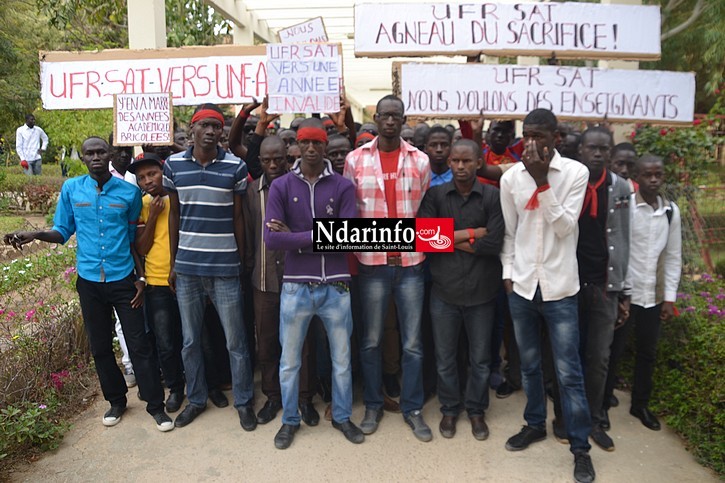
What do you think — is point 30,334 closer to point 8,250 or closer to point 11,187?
point 8,250

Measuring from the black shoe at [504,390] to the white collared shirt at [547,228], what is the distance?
1.27 m

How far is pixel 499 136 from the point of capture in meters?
4.65

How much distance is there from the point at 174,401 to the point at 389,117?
2.68 m

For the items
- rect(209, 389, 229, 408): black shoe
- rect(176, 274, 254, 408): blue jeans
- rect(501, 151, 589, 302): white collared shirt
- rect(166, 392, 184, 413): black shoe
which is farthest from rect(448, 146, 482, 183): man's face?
rect(166, 392, 184, 413): black shoe

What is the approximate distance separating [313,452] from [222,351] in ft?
4.27

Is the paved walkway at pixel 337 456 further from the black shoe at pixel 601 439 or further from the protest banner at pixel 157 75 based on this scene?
the protest banner at pixel 157 75

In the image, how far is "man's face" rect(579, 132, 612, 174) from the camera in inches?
141

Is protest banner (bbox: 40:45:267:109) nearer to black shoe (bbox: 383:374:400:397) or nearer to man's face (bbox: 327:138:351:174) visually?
man's face (bbox: 327:138:351:174)

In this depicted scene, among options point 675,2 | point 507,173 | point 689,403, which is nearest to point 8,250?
point 507,173

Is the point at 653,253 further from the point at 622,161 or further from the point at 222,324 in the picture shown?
the point at 222,324

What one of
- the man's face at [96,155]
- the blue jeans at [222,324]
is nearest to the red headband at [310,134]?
the blue jeans at [222,324]

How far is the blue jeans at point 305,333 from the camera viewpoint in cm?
366

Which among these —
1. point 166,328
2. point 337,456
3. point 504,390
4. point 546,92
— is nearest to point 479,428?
point 504,390

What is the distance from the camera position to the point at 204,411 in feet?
14.0
